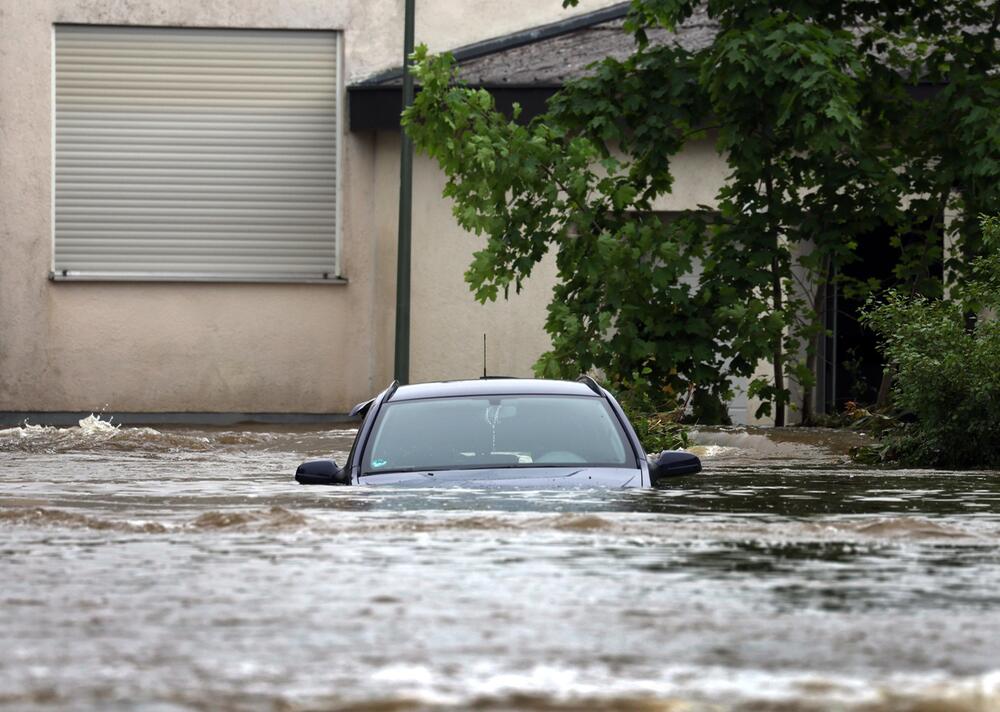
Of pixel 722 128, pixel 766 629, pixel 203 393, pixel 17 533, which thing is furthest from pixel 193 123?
pixel 766 629

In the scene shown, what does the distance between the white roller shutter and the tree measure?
8343mm

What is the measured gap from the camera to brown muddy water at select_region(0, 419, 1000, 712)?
5348mm

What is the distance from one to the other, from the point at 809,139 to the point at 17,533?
935cm

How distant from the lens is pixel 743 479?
46.8ft

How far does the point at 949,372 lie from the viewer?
568 inches

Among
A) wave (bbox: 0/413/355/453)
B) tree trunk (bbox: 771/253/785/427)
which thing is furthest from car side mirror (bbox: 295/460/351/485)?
wave (bbox: 0/413/355/453)

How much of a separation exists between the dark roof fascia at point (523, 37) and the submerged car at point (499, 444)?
1612 centimetres

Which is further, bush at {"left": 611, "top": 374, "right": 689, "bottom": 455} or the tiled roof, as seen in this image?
the tiled roof

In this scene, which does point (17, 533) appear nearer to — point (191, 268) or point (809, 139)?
point (809, 139)

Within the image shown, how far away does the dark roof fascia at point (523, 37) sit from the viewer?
26.8 meters

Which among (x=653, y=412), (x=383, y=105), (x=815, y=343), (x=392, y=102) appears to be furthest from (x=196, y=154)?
(x=653, y=412)

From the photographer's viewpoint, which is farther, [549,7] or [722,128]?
[549,7]

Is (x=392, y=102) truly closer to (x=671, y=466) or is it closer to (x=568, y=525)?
(x=671, y=466)

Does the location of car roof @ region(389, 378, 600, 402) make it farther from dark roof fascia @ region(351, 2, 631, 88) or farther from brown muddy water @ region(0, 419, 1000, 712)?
dark roof fascia @ region(351, 2, 631, 88)
